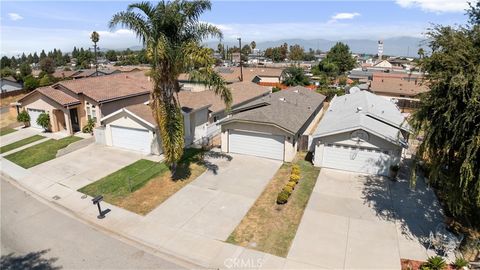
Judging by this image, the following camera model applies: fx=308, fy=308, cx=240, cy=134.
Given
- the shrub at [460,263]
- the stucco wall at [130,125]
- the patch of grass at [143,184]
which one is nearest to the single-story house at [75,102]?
the stucco wall at [130,125]

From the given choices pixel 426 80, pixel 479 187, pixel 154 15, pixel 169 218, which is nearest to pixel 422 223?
pixel 479 187

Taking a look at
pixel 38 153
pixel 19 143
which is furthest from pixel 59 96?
pixel 38 153

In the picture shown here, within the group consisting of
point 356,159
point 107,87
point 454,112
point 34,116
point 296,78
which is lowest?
point 356,159

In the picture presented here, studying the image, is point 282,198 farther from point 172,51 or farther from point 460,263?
point 172,51

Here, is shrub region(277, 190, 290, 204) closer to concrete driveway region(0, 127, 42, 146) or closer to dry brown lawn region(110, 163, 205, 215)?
dry brown lawn region(110, 163, 205, 215)

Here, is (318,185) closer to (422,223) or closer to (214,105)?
(422,223)

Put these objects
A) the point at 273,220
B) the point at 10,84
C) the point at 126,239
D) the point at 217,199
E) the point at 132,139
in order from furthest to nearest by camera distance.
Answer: the point at 10,84 → the point at 132,139 → the point at 217,199 → the point at 273,220 → the point at 126,239

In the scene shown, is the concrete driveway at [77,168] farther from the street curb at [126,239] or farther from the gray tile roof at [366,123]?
the gray tile roof at [366,123]

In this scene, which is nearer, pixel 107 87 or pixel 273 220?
pixel 273 220
